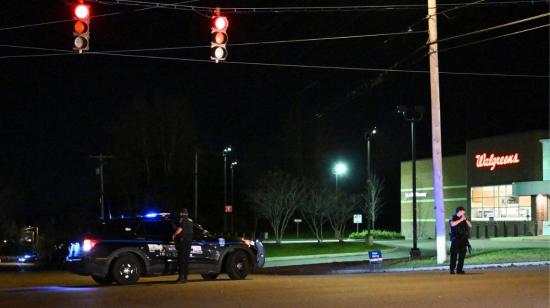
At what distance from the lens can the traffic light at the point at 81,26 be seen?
14289mm

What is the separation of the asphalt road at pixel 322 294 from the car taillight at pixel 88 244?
179 centimetres

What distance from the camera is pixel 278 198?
5225 cm

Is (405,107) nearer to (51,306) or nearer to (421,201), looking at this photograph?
(51,306)

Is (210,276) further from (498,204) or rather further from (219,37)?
(498,204)

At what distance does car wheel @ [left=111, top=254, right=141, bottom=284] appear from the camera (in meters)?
15.8

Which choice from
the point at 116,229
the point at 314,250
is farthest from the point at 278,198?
the point at 116,229

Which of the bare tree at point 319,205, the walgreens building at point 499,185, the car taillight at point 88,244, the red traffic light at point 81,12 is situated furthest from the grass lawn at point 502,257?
the bare tree at point 319,205

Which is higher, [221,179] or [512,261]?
[221,179]

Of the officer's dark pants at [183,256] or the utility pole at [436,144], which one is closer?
the officer's dark pants at [183,256]

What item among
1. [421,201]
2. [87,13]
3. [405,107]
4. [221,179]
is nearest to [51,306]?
[87,13]

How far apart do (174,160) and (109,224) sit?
44611mm

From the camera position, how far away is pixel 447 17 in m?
21.4

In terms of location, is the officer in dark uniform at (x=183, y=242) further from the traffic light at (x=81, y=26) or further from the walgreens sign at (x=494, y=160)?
the walgreens sign at (x=494, y=160)

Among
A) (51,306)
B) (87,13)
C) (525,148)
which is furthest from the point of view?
(525,148)
